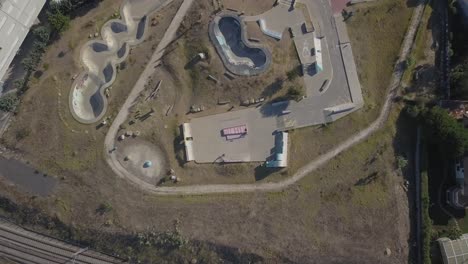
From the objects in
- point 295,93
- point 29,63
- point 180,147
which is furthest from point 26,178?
point 295,93

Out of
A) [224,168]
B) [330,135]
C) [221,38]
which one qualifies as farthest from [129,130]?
[330,135]

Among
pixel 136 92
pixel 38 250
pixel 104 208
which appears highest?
pixel 136 92

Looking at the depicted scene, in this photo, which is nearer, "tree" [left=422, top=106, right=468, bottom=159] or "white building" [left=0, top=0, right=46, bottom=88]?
"tree" [left=422, top=106, right=468, bottom=159]

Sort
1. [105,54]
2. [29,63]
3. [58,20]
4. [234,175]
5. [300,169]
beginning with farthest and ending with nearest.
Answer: [105,54], [29,63], [58,20], [234,175], [300,169]

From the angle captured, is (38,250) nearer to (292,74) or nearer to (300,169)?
(300,169)

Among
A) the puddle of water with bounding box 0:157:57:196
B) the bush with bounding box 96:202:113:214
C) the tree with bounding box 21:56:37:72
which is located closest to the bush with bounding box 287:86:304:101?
the bush with bounding box 96:202:113:214

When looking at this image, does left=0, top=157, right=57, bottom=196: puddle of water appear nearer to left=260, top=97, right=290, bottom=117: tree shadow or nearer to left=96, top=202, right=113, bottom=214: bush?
left=96, top=202, right=113, bottom=214: bush

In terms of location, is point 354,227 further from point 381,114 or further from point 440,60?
point 440,60
